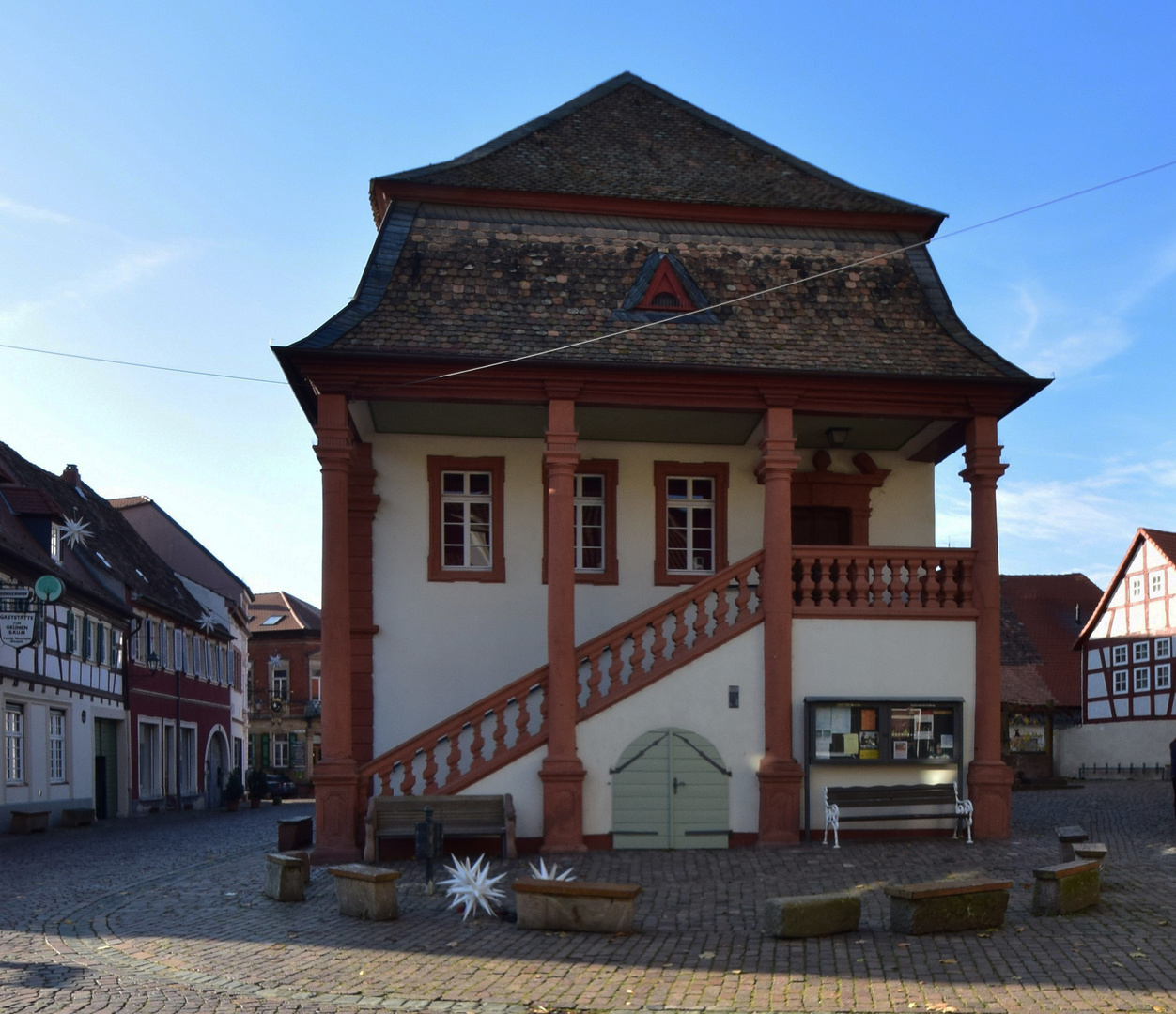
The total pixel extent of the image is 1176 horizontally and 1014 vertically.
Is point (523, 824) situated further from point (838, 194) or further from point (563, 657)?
point (838, 194)

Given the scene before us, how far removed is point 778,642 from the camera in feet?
52.7

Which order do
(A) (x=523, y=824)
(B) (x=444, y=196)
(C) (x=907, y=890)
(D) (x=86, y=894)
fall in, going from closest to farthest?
(C) (x=907, y=890), (D) (x=86, y=894), (A) (x=523, y=824), (B) (x=444, y=196)

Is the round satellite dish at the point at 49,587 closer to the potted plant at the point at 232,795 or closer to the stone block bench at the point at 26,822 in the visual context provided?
the stone block bench at the point at 26,822

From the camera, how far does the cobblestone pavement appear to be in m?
8.52

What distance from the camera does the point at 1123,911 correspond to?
11.0m

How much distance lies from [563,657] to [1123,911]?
665 centimetres

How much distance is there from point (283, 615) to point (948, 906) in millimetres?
65840

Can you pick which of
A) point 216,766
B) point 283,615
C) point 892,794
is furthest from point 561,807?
point 283,615

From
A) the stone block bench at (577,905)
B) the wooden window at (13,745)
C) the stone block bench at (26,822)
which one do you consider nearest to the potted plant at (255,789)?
the wooden window at (13,745)

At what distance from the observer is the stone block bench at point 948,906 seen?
1005cm

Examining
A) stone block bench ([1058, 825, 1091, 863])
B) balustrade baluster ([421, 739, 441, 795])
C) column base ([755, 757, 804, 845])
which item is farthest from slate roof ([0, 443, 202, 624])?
stone block bench ([1058, 825, 1091, 863])

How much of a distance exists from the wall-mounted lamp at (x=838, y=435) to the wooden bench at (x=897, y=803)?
15.9 ft

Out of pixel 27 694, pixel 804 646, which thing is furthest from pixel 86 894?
pixel 27 694

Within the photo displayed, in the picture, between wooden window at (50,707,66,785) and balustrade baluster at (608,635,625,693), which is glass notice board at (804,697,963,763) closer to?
balustrade baluster at (608,635,625,693)
